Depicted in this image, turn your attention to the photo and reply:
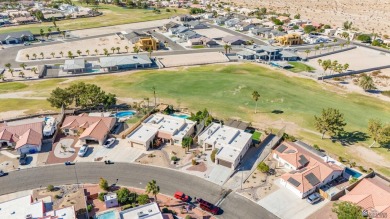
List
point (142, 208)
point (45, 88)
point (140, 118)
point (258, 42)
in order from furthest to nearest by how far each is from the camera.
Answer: point (258, 42), point (45, 88), point (140, 118), point (142, 208)

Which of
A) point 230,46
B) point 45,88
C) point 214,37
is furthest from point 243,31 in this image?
point 45,88

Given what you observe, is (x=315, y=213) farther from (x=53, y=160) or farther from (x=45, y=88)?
(x=45, y=88)

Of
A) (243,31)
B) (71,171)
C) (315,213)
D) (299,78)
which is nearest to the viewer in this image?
(315,213)

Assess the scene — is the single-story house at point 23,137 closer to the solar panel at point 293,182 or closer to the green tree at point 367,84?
Result: the solar panel at point 293,182

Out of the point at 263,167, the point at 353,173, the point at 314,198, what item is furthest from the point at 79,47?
the point at 353,173

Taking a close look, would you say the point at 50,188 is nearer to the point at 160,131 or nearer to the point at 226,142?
the point at 160,131

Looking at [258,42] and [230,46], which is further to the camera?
[258,42]
